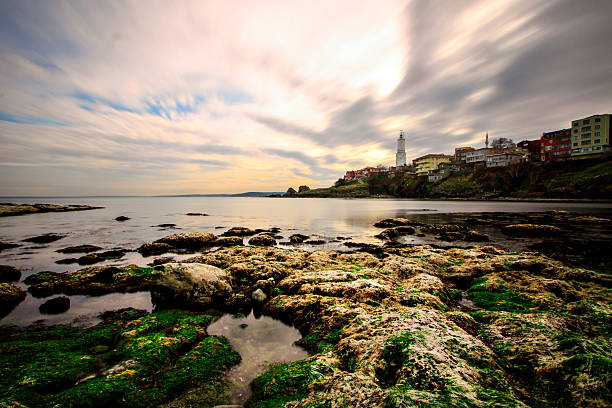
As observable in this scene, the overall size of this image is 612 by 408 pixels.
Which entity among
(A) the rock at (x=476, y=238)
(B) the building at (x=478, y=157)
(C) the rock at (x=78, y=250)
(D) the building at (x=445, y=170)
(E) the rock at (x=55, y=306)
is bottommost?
(C) the rock at (x=78, y=250)

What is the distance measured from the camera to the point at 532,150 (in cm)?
11506

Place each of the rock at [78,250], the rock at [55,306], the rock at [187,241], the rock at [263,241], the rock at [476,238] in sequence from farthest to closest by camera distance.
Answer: the rock at [476,238], the rock at [263,241], the rock at [187,241], the rock at [78,250], the rock at [55,306]

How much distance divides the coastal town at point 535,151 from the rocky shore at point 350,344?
11987 centimetres

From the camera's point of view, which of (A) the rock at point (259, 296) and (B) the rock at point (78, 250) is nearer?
(A) the rock at point (259, 296)

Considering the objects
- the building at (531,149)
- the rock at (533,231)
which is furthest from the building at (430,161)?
the rock at (533,231)

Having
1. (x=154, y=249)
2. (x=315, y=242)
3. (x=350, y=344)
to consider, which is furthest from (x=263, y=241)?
(x=350, y=344)

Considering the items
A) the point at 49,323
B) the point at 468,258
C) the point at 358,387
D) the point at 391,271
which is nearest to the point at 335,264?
the point at 391,271

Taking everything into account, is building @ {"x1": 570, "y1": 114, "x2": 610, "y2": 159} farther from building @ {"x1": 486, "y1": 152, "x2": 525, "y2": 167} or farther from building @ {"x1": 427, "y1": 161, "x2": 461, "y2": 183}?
building @ {"x1": 427, "y1": 161, "x2": 461, "y2": 183}

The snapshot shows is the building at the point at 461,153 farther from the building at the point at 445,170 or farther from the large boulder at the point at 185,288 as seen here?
the large boulder at the point at 185,288

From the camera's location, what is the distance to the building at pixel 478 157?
381 ft

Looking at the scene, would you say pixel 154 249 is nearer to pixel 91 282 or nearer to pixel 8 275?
pixel 8 275

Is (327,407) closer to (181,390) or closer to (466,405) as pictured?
(466,405)

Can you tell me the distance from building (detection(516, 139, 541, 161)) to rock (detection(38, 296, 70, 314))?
153m

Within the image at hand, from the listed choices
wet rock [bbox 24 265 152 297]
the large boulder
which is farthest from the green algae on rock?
wet rock [bbox 24 265 152 297]
